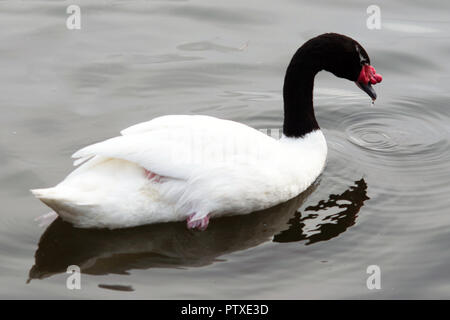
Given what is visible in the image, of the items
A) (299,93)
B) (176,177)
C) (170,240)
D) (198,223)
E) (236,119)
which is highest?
(236,119)

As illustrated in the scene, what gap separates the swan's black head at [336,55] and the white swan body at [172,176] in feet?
3.58

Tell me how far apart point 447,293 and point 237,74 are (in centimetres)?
467

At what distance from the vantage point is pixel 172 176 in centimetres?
696

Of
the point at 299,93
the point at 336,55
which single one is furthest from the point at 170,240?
the point at 336,55

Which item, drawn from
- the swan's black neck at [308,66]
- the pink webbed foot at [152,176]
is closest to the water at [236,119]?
the pink webbed foot at [152,176]

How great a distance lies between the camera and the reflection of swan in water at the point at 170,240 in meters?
6.85

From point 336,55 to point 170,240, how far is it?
2.51 m

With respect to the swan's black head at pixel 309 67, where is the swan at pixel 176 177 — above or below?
below

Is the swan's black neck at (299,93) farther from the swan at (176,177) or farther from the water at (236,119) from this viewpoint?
the water at (236,119)

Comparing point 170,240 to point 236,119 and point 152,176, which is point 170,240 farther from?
point 236,119

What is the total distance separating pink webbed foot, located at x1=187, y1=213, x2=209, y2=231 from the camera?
7.19 m

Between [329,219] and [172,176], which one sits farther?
[329,219]

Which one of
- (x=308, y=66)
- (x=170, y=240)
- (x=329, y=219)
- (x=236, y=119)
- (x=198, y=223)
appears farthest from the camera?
(x=236, y=119)
